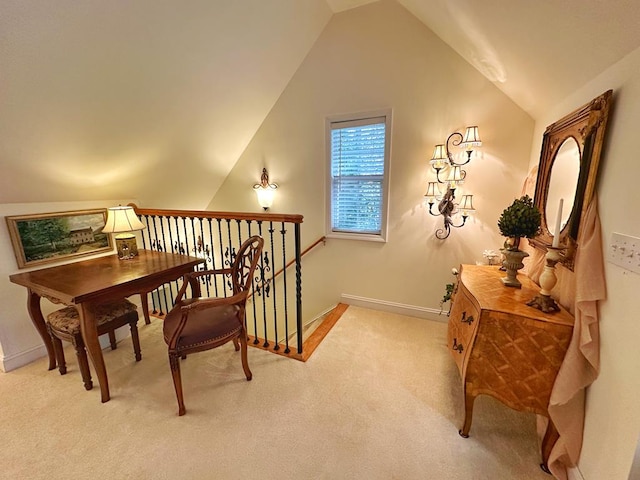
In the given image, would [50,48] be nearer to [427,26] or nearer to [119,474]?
[119,474]

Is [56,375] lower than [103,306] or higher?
lower

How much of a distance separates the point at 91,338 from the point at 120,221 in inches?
39.0

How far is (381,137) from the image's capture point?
288cm

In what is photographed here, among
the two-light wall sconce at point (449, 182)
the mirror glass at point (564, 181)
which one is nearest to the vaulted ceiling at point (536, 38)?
the mirror glass at point (564, 181)

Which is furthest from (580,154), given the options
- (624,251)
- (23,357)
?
(23,357)

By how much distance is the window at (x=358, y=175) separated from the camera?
2889 millimetres

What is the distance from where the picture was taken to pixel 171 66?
6.88 feet

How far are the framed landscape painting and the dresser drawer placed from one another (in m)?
3.31

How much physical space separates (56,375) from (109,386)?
0.54m

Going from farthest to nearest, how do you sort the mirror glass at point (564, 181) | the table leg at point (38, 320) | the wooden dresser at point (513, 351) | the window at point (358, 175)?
1. the window at point (358, 175)
2. the table leg at point (38, 320)
3. the mirror glass at point (564, 181)
4. the wooden dresser at point (513, 351)

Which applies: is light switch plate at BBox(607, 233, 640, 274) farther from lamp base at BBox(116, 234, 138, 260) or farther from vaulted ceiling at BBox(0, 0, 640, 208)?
lamp base at BBox(116, 234, 138, 260)

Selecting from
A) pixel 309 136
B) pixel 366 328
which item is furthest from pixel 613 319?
pixel 309 136

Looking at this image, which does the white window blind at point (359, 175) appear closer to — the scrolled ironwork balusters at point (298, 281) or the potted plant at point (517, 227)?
the scrolled ironwork balusters at point (298, 281)

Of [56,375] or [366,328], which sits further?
[366,328]
